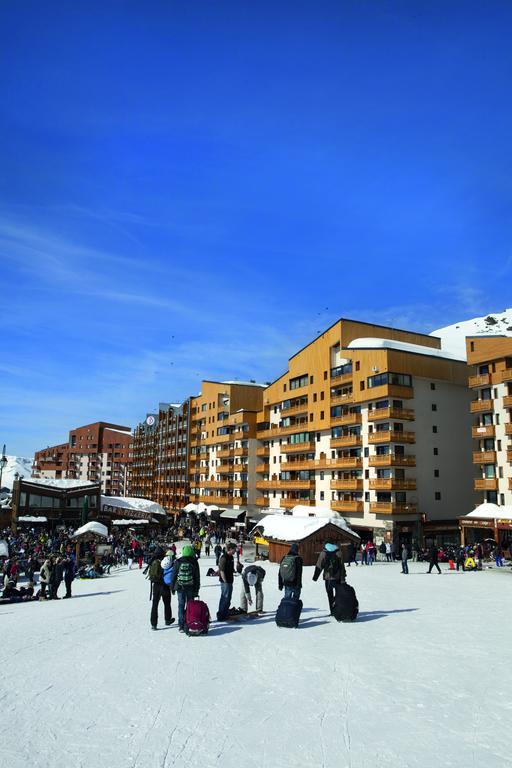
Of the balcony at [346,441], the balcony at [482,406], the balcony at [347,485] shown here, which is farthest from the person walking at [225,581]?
the balcony at [346,441]

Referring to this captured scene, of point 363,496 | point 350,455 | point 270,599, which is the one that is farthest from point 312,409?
point 270,599

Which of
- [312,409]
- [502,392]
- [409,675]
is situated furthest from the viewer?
[312,409]

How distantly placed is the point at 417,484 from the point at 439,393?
893 centimetres

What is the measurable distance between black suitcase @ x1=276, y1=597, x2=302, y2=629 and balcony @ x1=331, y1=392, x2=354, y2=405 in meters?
41.5

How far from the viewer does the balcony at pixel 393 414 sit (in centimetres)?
4769

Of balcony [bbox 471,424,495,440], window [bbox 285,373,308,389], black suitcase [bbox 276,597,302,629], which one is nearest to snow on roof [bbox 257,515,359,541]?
balcony [bbox 471,424,495,440]

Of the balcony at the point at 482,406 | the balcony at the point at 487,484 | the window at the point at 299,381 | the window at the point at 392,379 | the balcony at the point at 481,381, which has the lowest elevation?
the balcony at the point at 487,484

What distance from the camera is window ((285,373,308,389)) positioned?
62.5m

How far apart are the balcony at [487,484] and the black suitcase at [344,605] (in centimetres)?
3356

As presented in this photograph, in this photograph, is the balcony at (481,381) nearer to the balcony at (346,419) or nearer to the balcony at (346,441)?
the balcony at (346,419)

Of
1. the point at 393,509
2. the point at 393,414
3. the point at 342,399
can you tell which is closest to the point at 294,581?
the point at 393,509

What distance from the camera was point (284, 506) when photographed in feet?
207

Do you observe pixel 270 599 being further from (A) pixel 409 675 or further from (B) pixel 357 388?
(B) pixel 357 388

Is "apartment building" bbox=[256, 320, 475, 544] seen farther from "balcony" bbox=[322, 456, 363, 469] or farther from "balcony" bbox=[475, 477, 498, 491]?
"balcony" bbox=[475, 477, 498, 491]
